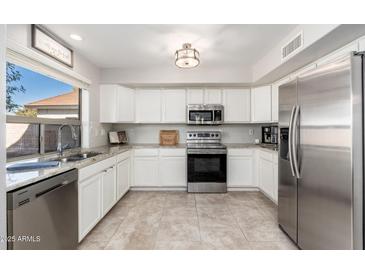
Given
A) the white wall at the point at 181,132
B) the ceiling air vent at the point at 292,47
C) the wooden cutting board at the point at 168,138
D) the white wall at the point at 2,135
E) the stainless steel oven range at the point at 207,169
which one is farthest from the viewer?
the white wall at the point at 181,132

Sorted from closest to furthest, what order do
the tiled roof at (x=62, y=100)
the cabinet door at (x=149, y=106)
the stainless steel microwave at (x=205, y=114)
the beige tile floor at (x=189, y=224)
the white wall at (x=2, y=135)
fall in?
the white wall at (x=2, y=135), the beige tile floor at (x=189, y=224), the tiled roof at (x=62, y=100), the stainless steel microwave at (x=205, y=114), the cabinet door at (x=149, y=106)

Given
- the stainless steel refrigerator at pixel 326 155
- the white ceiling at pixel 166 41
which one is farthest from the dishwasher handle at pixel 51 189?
the stainless steel refrigerator at pixel 326 155

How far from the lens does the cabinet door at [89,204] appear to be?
1883 mm

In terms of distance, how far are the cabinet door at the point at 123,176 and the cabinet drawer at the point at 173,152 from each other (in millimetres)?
645

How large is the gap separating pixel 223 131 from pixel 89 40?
2.97 m

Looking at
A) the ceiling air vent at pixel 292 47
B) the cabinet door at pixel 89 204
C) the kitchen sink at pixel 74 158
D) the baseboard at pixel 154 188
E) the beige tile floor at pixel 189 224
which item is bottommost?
the beige tile floor at pixel 189 224

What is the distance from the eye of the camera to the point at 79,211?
1.84 meters

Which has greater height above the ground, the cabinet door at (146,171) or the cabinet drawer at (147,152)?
the cabinet drawer at (147,152)

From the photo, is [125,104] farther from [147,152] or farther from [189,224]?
[189,224]

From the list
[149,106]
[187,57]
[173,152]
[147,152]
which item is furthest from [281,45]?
[147,152]

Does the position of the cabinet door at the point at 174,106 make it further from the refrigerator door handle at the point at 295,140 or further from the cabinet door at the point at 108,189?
the refrigerator door handle at the point at 295,140

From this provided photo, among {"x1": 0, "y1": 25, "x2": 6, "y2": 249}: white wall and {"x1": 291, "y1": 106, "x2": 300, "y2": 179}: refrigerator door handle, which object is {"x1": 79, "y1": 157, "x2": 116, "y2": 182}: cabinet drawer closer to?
{"x1": 0, "y1": 25, "x2": 6, "y2": 249}: white wall

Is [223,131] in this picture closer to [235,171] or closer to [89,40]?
[235,171]
